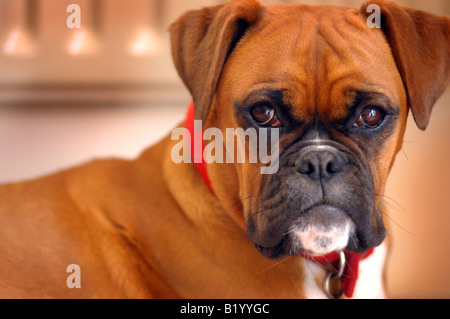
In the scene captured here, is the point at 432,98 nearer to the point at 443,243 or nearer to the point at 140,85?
the point at 443,243

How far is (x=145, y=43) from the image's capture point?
270 centimetres

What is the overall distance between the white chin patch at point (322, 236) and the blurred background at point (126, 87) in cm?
110

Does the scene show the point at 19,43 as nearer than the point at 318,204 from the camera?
No

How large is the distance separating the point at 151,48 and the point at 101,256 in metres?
1.17

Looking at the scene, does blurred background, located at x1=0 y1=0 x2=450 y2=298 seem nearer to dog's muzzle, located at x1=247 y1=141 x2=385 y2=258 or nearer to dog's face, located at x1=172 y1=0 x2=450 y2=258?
dog's face, located at x1=172 y1=0 x2=450 y2=258

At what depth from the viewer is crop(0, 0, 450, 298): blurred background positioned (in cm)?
257

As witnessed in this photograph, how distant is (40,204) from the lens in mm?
1950

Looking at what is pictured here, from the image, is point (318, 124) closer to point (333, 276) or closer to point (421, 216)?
point (333, 276)

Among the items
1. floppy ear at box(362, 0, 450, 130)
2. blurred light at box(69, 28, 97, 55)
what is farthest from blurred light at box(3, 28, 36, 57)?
floppy ear at box(362, 0, 450, 130)

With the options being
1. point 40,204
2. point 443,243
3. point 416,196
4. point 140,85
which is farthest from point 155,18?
point 443,243

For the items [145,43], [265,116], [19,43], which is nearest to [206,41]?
[265,116]

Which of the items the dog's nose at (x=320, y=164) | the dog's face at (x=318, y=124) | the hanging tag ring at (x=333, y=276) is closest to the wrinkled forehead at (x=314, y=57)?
the dog's face at (x=318, y=124)

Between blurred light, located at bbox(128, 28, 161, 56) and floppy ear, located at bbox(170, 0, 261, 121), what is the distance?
97 centimetres

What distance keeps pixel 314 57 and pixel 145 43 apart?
1324mm
